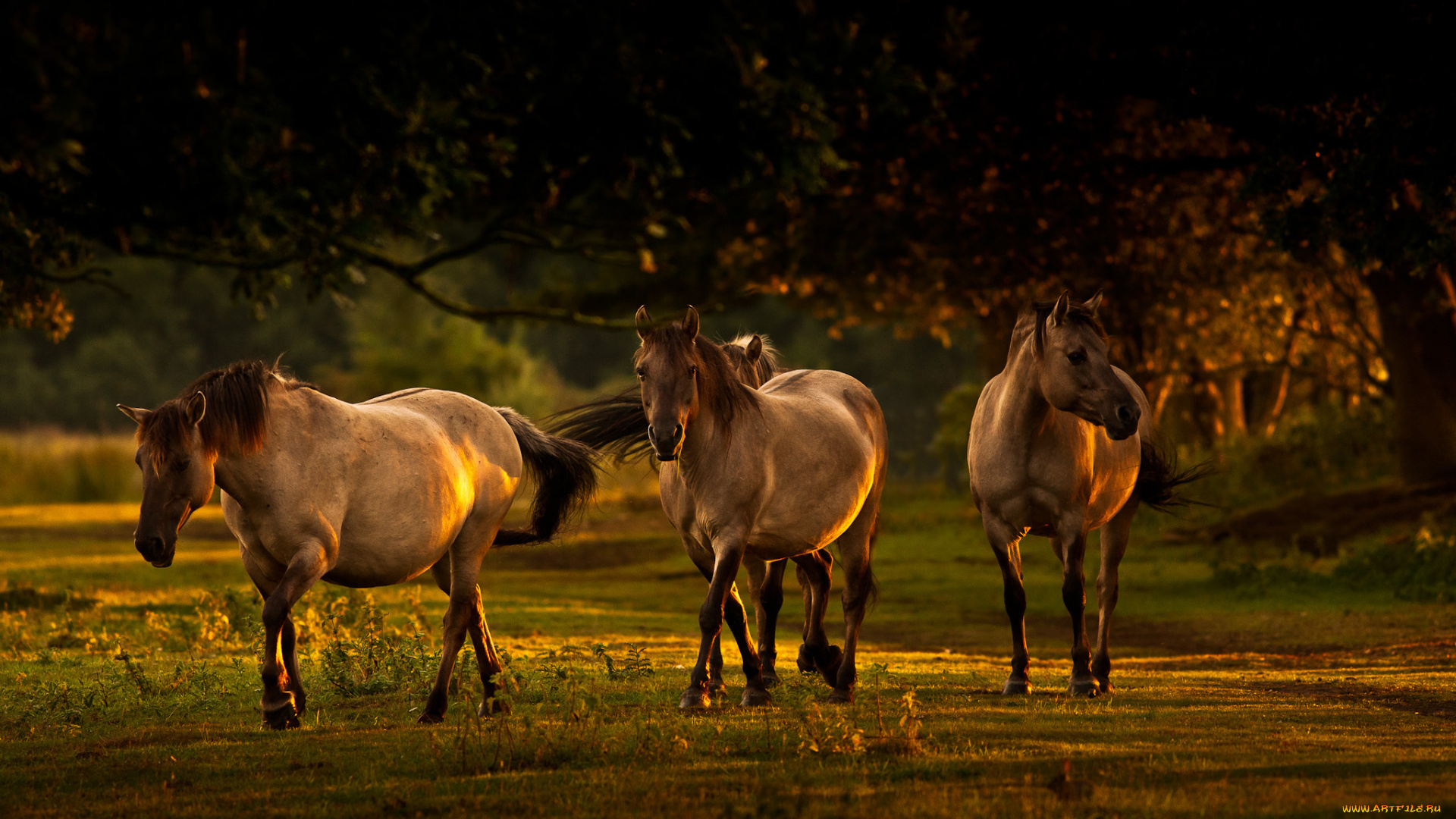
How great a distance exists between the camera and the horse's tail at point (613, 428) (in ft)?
33.3

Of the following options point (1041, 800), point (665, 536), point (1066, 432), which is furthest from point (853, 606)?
point (665, 536)

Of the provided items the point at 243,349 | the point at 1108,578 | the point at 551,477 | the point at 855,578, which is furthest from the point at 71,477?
the point at 243,349

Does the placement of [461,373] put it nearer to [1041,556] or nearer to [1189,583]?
[1041,556]

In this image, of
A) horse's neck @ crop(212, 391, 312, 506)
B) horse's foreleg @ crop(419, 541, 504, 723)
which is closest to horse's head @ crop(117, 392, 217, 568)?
horse's neck @ crop(212, 391, 312, 506)

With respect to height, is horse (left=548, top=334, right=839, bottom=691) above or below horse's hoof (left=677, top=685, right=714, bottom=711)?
above

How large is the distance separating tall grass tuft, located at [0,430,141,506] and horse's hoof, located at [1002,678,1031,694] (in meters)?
27.6

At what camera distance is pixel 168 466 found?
26.2 ft

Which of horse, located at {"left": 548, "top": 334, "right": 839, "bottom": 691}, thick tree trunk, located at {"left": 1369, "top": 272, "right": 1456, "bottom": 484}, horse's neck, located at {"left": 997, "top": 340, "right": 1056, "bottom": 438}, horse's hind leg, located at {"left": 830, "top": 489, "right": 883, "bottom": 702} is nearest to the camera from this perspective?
horse's hind leg, located at {"left": 830, "top": 489, "right": 883, "bottom": 702}

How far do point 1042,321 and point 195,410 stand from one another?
5561 millimetres

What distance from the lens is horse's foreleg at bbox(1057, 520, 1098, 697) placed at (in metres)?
9.88

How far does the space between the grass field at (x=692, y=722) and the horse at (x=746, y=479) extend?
0.45 m

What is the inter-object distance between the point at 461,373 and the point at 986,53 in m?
33.7

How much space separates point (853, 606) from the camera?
9609 millimetres

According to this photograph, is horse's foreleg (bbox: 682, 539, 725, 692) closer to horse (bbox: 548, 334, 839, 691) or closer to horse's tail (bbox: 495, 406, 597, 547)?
horse (bbox: 548, 334, 839, 691)
